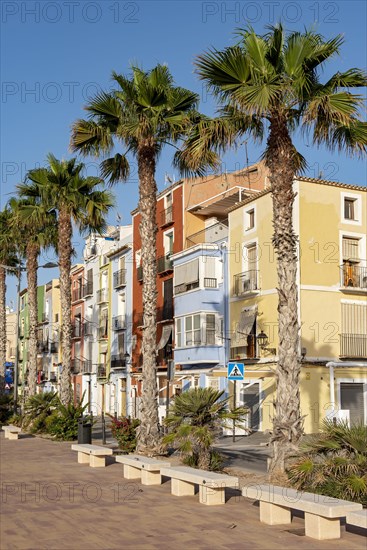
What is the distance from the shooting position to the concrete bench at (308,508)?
9.68m

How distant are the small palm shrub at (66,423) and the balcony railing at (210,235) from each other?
45.7 ft

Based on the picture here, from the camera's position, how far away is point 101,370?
54469mm

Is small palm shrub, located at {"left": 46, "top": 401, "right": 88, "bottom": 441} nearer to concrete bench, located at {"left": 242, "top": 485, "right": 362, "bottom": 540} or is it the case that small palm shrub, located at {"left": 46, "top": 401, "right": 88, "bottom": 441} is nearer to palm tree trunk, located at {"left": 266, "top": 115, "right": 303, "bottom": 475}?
palm tree trunk, located at {"left": 266, "top": 115, "right": 303, "bottom": 475}

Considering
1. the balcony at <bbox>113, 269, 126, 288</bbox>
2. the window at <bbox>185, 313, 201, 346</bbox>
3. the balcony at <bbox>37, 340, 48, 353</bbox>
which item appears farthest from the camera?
the balcony at <bbox>37, 340, 48, 353</bbox>

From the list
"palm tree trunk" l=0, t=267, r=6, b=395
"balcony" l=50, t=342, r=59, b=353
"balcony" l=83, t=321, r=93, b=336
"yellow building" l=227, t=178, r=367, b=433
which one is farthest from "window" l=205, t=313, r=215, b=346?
"balcony" l=50, t=342, r=59, b=353

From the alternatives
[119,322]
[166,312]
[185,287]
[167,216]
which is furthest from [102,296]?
[185,287]

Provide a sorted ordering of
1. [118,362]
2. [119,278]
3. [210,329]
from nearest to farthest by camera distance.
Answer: [210,329]
[118,362]
[119,278]

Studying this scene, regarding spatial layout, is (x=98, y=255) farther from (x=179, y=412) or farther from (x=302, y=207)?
(x=179, y=412)

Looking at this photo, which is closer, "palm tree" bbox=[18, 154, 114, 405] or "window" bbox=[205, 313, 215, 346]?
"palm tree" bbox=[18, 154, 114, 405]

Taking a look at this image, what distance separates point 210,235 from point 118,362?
13978 mm

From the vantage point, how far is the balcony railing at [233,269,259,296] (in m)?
34.4

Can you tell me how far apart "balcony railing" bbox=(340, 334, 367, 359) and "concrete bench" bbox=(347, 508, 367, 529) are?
76.2ft

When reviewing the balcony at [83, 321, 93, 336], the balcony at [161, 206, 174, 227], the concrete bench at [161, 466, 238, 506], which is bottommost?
the concrete bench at [161, 466, 238, 506]

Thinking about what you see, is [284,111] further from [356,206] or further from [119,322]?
[119,322]
